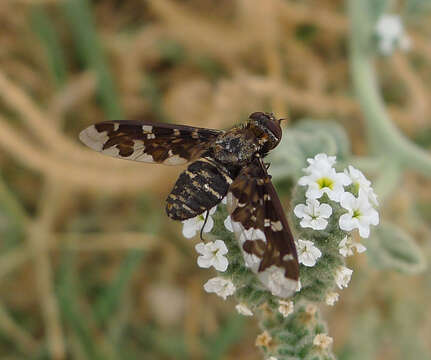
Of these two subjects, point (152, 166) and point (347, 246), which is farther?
point (152, 166)

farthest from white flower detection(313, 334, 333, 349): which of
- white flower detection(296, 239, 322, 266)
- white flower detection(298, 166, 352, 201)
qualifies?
white flower detection(298, 166, 352, 201)

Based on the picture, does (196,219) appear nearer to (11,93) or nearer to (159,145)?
(159,145)

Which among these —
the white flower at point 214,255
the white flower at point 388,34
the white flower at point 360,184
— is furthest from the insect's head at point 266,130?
the white flower at point 388,34

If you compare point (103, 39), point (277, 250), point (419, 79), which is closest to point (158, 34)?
point (103, 39)

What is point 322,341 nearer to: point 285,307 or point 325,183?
point 285,307

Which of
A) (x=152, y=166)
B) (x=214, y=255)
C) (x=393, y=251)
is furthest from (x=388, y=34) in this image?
(x=214, y=255)

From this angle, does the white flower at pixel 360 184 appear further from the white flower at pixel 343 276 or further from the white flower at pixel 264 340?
the white flower at pixel 264 340
